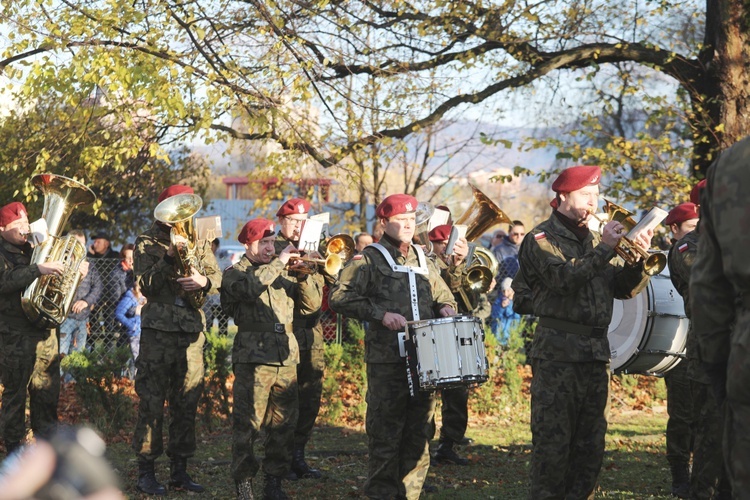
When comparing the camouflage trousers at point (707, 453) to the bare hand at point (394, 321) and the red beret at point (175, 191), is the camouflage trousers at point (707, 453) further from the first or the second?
the red beret at point (175, 191)

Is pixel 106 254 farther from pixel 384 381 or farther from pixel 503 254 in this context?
pixel 384 381

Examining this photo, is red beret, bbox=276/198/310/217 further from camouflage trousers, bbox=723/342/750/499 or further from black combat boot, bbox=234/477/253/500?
camouflage trousers, bbox=723/342/750/499

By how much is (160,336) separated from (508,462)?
3709 mm

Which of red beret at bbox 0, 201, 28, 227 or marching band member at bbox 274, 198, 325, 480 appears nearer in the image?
red beret at bbox 0, 201, 28, 227

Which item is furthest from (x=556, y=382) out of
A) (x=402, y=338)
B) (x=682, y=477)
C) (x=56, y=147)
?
(x=56, y=147)

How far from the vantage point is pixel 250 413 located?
24.4 feet

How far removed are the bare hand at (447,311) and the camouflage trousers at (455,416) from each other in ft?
7.87

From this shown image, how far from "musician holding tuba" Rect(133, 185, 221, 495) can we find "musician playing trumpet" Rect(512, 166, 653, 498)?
283 centimetres

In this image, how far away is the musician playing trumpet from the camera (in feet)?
20.0

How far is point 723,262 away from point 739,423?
24.4 inches

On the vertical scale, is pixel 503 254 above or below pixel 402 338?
above

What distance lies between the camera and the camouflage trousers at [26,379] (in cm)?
809

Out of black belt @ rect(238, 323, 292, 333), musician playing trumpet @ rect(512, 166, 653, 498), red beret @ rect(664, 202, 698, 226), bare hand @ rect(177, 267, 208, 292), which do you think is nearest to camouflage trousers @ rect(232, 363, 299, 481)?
black belt @ rect(238, 323, 292, 333)

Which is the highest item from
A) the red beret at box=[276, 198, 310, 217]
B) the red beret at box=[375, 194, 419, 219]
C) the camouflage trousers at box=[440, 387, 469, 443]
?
the red beret at box=[276, 198, 310, 217]
